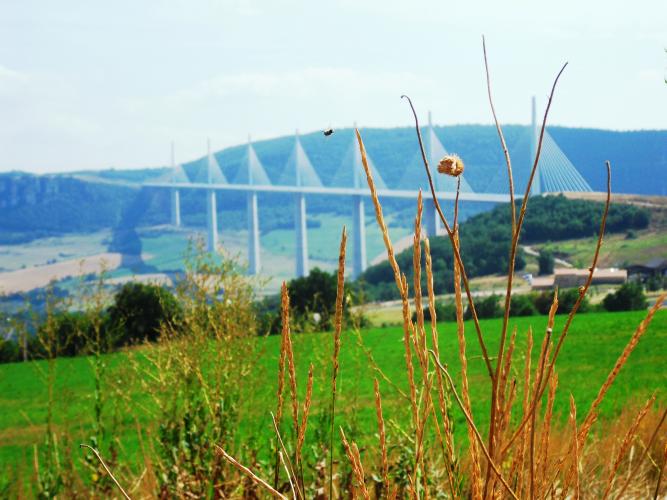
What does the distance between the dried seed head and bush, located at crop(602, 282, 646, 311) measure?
1461 cm

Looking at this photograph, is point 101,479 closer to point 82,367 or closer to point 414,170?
point 82,367

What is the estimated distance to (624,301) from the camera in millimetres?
14508

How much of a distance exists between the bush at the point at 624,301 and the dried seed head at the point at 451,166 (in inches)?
575

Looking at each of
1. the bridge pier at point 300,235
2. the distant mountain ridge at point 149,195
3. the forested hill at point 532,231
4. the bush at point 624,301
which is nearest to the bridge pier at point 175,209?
the distant mountain ridge at point 149,195

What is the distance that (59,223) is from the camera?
80.0 metres

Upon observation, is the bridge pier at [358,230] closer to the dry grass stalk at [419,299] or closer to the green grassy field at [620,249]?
the green grassy field at [620,249]

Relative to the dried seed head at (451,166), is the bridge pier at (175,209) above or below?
below

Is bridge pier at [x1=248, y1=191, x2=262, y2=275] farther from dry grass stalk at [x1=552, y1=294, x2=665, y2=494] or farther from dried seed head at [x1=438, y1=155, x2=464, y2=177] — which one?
dried seed head at [x1=438, y1=155, x2=464, y2=177]

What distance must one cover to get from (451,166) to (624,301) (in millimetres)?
14729

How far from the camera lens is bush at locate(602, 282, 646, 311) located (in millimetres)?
14492

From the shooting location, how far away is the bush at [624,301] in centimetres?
1449

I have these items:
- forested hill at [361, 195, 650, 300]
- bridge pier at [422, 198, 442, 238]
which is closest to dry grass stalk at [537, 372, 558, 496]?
forested hill at [361, 195, 650, 300]

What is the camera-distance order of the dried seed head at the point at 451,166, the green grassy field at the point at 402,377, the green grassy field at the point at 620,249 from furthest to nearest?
the green grassy field at the point at 620,249
the green grassy field at the point at 402,377
the dried seed head at the point at 451,166

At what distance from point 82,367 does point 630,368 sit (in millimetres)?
8032
